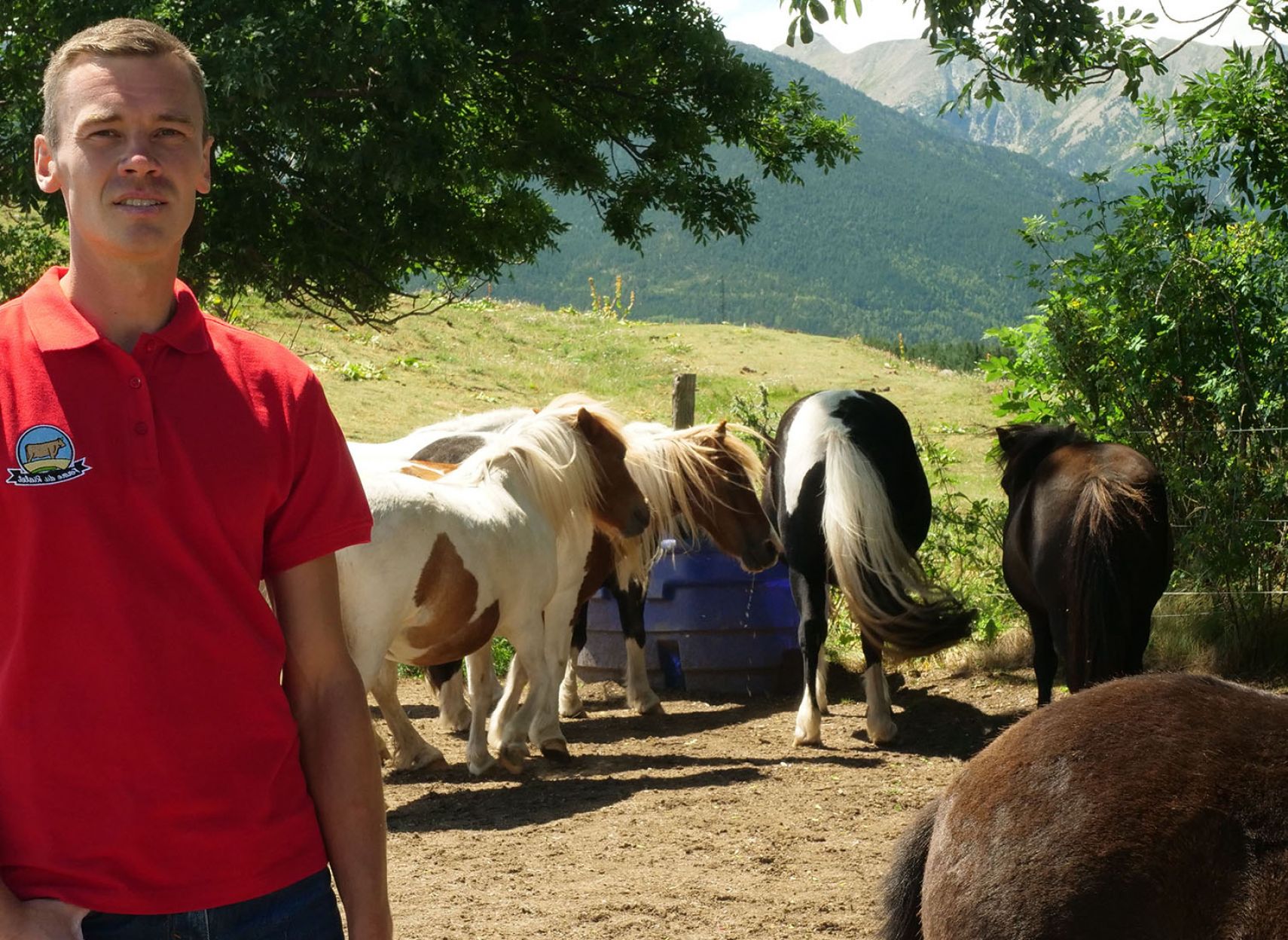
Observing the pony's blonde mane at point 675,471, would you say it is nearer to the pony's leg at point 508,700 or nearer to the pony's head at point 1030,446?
the pony's leg at point 508,700

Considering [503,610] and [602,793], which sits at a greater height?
[503,610]

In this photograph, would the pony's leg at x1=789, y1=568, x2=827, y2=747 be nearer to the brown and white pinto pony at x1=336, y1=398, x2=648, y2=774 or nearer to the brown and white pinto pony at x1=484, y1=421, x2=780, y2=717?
the brown and white pinto pony at x1=484, y1=421, x2=780, y2=717

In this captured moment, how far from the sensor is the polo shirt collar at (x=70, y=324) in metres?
1.60

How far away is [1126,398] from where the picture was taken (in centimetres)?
819

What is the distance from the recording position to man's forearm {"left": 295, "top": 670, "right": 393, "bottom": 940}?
172 cm

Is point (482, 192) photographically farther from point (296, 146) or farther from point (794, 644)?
point (794, 644)

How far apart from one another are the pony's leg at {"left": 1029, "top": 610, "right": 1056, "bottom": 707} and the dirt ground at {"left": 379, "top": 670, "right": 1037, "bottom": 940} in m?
0.46

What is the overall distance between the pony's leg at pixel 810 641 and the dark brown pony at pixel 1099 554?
4.84ft

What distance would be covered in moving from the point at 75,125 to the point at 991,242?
17905 cm

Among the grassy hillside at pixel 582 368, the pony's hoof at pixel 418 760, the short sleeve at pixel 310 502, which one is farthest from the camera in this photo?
the grassy hillside at pixel 582 368

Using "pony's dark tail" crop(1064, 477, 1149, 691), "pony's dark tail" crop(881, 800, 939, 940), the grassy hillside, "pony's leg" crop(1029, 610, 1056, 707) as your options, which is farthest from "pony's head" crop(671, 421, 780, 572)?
the grassy hillside

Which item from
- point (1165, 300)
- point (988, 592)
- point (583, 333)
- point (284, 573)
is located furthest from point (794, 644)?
point (583, 333)

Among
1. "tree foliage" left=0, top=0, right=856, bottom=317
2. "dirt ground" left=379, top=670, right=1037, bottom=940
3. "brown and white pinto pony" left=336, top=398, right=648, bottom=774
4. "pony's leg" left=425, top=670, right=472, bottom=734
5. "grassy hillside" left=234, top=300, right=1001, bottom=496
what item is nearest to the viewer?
"dirt ground" left=379, top=670, right=1037, bottom=940

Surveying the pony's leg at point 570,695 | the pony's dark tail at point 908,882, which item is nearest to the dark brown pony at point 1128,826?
the pony's dark tail at point 908,882
